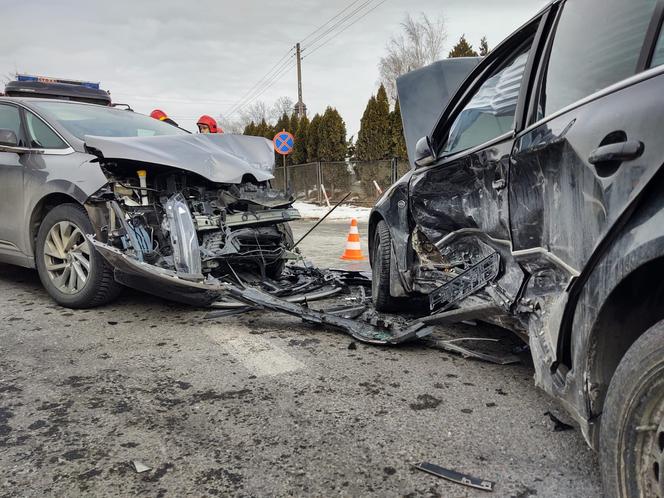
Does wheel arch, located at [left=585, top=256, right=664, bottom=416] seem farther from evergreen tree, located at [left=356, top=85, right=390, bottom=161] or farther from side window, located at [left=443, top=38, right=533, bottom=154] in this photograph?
evergreen tree, located at [left=356, top=85, right=390, bottom=161]

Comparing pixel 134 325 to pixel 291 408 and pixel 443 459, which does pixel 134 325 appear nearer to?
pixel 291 408

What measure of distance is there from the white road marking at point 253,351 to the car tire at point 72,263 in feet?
3.20

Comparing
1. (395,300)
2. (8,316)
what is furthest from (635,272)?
(8,316)

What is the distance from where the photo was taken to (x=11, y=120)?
4.47 metres

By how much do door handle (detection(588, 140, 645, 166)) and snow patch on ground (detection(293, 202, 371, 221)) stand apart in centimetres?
1271

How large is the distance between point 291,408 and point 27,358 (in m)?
1.71

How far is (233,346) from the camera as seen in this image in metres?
3.21

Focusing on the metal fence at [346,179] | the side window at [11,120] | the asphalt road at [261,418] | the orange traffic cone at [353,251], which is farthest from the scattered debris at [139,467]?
the metal fence at [346,179]

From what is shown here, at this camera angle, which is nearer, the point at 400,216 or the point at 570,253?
the point at 570,253

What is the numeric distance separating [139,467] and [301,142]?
2187 centimetres

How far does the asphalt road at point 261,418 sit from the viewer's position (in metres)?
1.80

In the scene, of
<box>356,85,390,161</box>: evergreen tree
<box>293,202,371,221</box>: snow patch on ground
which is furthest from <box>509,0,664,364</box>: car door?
<box>356,85,390,161</box>: evergreen tree

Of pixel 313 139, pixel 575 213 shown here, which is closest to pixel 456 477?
pixel 575 213

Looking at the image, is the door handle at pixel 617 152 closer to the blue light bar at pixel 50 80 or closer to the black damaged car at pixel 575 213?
the black damaged car at pixel 575 213
